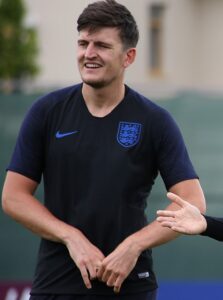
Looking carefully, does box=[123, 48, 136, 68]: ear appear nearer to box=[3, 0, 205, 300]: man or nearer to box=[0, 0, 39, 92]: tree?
box=[3, 0, 205, 300]: man

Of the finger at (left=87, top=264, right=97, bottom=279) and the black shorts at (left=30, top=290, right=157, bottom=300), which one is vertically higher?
the finger at (left=87, top=264, right=97, bottom=279)

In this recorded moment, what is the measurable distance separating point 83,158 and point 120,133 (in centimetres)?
22

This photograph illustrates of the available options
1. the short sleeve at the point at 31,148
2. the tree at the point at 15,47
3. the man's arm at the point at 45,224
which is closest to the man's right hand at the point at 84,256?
the man's arm at the point at 45,224

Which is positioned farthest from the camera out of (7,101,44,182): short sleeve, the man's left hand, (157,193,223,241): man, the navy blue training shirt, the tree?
the tree

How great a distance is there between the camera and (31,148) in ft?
17.5

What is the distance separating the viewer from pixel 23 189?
533 centimetres

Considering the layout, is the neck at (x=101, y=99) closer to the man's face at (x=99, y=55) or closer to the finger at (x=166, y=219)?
the man's face at (x=99, y=55)

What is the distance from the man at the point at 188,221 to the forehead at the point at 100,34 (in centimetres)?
88

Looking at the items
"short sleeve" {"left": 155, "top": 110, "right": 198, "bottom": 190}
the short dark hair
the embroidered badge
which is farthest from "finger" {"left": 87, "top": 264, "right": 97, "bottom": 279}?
the short dark hair

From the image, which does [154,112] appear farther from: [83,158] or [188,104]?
[188,104]

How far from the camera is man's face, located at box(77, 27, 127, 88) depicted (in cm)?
524

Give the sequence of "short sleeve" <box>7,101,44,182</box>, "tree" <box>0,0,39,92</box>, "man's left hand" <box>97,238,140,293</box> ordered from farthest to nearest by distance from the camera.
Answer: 1. "tree" <box>0,0,39,92</box>
2. "short sleeve" <box>7,101,44,182</box>
3. "man's left hand" <box>97,238,140,293</box>

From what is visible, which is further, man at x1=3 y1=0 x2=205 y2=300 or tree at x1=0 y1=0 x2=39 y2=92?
tree at x1=0 y1=0 x2=39 y2=92

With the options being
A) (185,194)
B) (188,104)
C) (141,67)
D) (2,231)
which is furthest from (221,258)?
(141,67)
